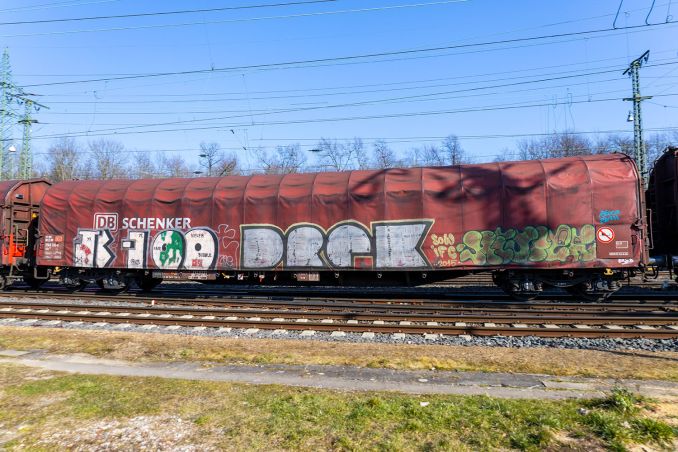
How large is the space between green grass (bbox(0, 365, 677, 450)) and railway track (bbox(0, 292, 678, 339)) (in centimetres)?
448

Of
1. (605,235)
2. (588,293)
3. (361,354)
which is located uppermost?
(605,235)

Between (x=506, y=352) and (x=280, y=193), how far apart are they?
8702 millimetres

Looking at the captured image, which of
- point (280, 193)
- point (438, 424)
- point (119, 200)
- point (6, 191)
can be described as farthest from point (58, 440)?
point (6, 191)

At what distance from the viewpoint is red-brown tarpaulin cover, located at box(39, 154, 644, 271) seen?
12547mm

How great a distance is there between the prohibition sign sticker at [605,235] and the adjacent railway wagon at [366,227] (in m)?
0.03

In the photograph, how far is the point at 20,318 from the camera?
12.2 m

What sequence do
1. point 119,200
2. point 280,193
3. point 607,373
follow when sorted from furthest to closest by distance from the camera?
1. point 119,200
2. point 280,193
3. point 607,373

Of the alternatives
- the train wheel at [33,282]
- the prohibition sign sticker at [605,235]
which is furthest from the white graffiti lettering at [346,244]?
the train wheel at [33,282]

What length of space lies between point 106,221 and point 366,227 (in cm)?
945

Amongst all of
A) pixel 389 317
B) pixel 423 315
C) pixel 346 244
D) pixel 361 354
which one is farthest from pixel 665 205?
pixel 361 354

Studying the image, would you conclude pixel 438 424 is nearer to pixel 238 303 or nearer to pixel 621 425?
pixel 621 425

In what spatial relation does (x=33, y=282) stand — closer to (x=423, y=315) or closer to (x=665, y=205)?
(x=423, y=315)

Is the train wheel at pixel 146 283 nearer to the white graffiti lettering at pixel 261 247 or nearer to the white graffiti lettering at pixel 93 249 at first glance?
the white graffiti lettering at pixel 93 249

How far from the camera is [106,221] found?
622 inches
